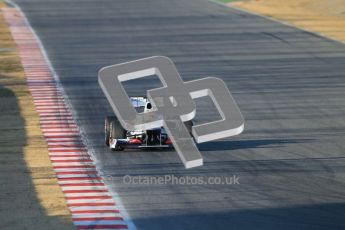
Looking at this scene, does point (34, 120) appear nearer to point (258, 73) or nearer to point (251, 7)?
point (258, 73)

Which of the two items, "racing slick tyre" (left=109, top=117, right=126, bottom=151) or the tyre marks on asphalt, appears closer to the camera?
the tyre marks on asphalt

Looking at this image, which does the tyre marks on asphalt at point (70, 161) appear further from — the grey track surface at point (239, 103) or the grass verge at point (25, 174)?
the grey track surface at point (239, 103)

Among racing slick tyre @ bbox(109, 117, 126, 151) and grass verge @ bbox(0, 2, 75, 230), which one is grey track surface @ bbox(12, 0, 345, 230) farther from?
grass verge @ bbox(0, 2, 75, 230)

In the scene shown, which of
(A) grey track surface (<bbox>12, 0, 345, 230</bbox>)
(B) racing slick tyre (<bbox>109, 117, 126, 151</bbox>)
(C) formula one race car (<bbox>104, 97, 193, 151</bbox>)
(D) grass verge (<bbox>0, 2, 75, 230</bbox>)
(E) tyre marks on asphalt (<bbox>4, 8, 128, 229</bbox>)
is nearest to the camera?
(D) grass verge (<bbox>0, 2, 75, 230</bbox>)

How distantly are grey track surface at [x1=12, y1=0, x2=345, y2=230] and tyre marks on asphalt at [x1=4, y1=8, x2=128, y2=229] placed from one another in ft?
1.37

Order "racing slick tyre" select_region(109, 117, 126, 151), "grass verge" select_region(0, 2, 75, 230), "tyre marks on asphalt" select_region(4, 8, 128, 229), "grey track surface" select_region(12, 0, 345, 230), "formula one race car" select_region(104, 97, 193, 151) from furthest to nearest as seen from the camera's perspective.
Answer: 1. "racing slick tyre" select_region(109, 117, 126, 151)
2. "formula one race car" select_region(104, 97, 193, 151)
3. "grey track surface" select_region(12, 0, 345, 230)
4. "tyre marks on asphalt" select_region(4, 8, 128, 229)
5. "grass verge" select_region(0, 2, 75, 230)

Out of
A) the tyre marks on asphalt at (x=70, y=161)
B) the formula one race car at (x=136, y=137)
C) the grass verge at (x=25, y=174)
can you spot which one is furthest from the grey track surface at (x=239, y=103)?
the grass verge at (x=25, y=174)

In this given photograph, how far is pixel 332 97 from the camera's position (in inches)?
1464
